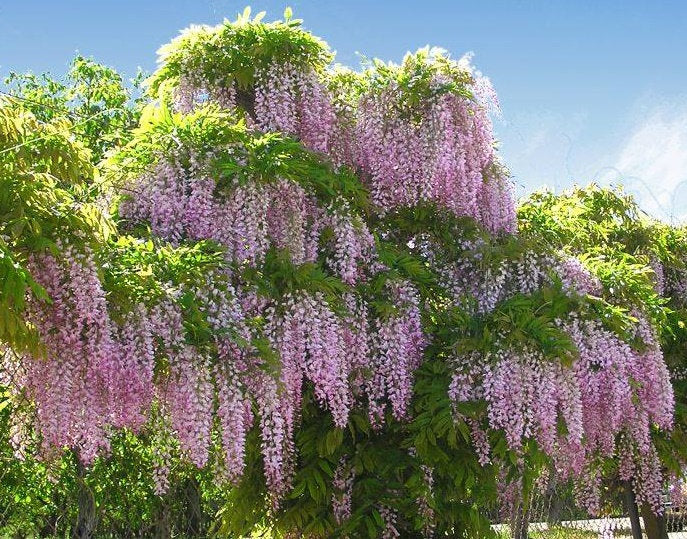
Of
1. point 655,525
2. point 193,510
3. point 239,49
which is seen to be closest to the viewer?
point 239,49

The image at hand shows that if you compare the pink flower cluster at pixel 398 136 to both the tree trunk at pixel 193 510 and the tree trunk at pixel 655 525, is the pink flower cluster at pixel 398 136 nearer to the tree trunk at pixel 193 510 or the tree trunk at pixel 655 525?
the tree trunk at pixel 655 525

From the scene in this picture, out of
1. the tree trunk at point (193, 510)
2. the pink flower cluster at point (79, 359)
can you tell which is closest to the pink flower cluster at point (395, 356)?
the pink flower cluster at point (79, 359)

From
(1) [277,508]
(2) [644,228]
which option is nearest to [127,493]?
(1) [277,508]

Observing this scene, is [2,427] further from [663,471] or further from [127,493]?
[663,471]

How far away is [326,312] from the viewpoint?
794 centimetres

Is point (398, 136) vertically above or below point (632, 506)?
above

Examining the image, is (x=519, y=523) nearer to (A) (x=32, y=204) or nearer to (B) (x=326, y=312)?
(B) (x=326, y=312)

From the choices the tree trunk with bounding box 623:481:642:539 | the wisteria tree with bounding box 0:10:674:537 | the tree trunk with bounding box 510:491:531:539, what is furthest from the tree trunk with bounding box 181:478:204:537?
the tree trunk with bounding box 623:481:642:539

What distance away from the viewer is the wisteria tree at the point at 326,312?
6750 mm

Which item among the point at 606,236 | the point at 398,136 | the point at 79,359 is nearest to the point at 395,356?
the point at 398,136

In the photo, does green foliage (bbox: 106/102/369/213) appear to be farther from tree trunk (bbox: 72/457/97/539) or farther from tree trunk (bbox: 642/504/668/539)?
tree trunk (bbox: 642/504/668/539)

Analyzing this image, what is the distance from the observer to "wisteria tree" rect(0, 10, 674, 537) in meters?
6.75

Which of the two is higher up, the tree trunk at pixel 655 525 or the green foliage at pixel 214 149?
the green foliage at pixel 214 149

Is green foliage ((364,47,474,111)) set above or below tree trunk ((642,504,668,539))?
above
